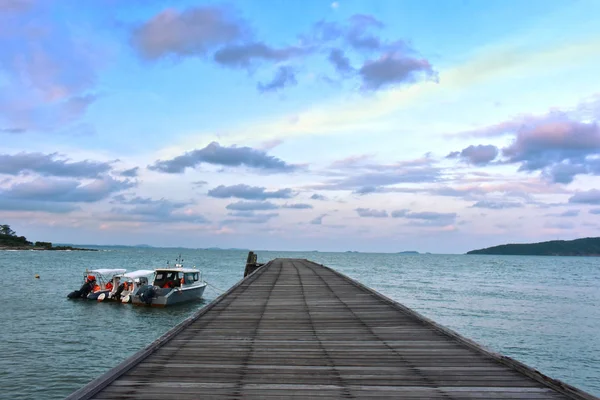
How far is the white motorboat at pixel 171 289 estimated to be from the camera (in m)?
31.0

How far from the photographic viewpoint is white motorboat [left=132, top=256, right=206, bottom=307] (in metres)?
31.0

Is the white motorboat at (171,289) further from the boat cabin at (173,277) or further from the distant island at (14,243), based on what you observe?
the distant island at (14,243)

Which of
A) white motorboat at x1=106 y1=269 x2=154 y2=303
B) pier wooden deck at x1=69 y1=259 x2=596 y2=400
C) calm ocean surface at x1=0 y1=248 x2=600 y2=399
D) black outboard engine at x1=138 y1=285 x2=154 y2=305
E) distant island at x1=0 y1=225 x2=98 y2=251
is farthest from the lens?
distant island at x1=0 y1=225 x2=98 y2=251

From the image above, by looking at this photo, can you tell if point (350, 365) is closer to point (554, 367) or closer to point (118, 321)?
point (554, 367)

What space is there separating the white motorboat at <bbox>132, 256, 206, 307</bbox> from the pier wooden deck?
20.6 m

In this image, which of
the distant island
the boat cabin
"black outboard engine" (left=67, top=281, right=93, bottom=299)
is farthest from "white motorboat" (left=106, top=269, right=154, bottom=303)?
the distant island

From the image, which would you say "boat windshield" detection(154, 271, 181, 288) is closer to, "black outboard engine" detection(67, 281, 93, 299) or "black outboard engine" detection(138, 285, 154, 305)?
"black outboard engine" detection(138, 285, 154, 305)

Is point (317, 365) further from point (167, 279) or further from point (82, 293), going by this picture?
point (82, 293)

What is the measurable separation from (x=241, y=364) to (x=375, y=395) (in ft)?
7.54

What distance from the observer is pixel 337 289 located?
1972 cm

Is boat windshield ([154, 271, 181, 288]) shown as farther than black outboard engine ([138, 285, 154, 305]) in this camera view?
Yes

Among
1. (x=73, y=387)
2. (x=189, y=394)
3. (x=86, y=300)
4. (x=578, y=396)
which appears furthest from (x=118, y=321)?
(x=578, y=396)

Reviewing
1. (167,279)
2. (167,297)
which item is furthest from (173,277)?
(167,297)

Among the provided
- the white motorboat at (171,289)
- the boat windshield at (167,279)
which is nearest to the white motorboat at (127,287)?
the white motorboat at (171,289)
